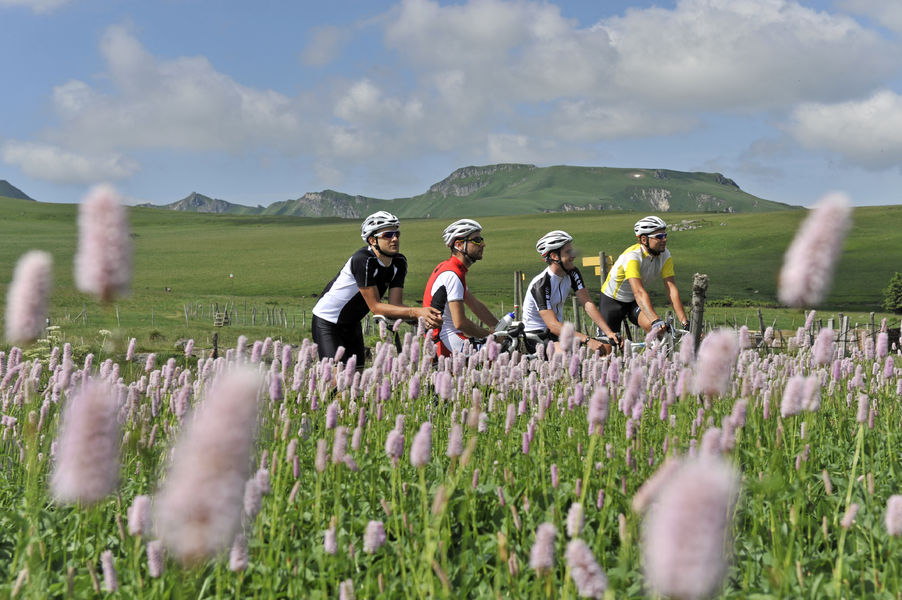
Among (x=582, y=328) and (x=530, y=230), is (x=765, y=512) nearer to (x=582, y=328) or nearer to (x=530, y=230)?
(x=582, y=328)

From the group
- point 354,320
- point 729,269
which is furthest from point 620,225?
point 354,320

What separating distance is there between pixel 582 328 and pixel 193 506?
62.6 feet

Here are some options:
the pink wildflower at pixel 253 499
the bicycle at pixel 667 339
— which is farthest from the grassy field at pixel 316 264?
the pink wildflower at pixel 253 499

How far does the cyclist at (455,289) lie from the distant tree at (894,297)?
6763cm

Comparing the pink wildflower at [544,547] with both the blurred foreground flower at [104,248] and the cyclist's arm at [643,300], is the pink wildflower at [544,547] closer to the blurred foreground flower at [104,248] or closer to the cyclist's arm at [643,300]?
the blurred foreground flower at [104,248]

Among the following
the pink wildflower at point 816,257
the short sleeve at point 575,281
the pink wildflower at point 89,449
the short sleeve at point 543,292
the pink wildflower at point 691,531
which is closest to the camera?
the pink wildflower at point 691,531

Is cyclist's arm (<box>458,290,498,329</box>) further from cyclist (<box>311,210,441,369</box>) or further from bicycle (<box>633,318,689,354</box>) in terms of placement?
bicycle (<box>633,318,689,354</box>)

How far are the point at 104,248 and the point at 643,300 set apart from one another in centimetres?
746

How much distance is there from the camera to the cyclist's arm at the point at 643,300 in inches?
326

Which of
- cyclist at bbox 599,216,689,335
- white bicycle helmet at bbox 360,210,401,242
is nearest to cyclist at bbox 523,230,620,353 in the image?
cyclist at bbox 599,216,689,335

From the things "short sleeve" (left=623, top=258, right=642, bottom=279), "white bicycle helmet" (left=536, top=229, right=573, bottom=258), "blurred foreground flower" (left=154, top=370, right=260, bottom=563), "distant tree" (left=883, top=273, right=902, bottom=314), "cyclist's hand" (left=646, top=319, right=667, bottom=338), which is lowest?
"distant tree" (left=883, top=273, right=902, bottom=314)

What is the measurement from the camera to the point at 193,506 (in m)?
1.12

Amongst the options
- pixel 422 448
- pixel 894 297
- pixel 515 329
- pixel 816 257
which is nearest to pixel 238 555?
pixel 422 448

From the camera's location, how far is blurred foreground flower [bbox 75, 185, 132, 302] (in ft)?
4.78
